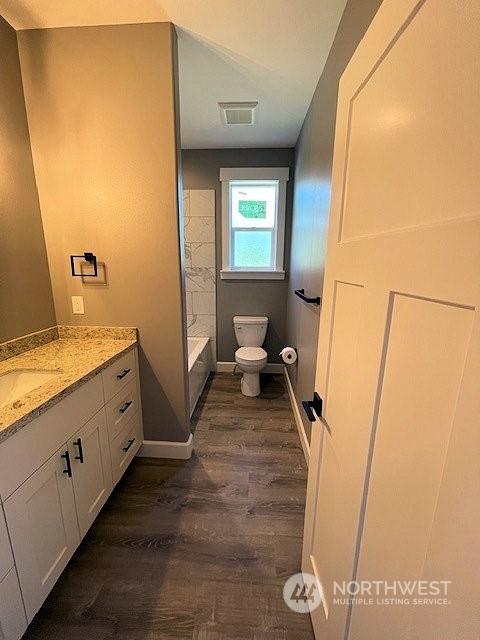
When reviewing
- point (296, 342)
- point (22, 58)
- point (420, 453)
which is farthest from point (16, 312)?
point (296, 342)

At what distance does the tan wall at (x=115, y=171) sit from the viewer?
1.41 m

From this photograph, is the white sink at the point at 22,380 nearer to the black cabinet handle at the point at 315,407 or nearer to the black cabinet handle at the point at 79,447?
the black cabinet handle at the point at 79,447

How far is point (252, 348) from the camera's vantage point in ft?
9.71

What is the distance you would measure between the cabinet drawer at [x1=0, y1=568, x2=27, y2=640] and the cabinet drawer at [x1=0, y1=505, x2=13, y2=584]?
24mm

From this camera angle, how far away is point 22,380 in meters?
1.29

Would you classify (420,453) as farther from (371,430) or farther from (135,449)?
(135,449)

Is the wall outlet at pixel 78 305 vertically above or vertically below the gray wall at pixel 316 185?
below

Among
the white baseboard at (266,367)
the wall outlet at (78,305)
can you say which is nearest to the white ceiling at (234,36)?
the wall outlet at (78,305)

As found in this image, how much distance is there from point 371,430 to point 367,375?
124 millimetres

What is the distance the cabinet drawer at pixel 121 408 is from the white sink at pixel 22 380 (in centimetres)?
33

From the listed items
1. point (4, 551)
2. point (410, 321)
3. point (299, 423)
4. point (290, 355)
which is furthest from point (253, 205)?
point (4, 551)

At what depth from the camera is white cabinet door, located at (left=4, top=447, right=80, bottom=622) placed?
0.88 m

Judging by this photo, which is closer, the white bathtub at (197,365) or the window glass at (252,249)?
the white bathtub at (197,365)

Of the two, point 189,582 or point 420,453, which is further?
point 189,582
